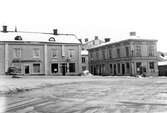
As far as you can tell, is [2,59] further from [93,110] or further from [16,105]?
[93,110]

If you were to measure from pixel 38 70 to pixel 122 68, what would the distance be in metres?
16.5

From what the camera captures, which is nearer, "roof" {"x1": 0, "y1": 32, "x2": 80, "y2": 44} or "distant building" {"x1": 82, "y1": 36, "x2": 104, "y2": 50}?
"roof" {"x1": 0, "y1": 32, "x2": 80, "y2": 44}

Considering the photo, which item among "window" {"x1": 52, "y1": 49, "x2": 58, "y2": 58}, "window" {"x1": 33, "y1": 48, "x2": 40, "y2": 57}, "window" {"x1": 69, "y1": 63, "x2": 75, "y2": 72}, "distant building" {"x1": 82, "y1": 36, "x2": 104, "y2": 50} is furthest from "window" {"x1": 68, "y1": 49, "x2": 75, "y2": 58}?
"distant building" {"x1": 82, "y1": 36, "x2": 104, "y2": 50}

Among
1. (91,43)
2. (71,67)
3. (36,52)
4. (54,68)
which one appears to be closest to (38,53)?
(36,52)

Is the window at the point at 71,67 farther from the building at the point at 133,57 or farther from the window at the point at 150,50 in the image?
the window at the point at 150,50

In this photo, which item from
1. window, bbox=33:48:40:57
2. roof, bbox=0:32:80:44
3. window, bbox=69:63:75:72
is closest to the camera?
roof, bbox=0:32:80:44

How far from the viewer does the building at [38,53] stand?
46875mm

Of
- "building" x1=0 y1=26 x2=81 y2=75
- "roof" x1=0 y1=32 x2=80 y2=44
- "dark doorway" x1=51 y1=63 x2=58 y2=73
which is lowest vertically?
"dark doorway" x1=51 y1=63 x2=58 y2=73

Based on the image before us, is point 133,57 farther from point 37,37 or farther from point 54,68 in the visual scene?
point 37,37

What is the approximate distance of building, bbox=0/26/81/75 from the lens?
4688cm

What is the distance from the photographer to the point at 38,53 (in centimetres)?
4897

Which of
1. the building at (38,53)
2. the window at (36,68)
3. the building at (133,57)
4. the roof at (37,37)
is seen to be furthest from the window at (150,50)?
the window at (36,68)

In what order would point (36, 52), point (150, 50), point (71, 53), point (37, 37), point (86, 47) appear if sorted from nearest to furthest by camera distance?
1. point (36, 52)
2. point (37, 37)
3. point (71, 53)
4. point (150, 50)
5. point (86, 47)

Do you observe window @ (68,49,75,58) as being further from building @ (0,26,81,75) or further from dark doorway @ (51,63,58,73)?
dark doorway @ (51,63,58,73)
